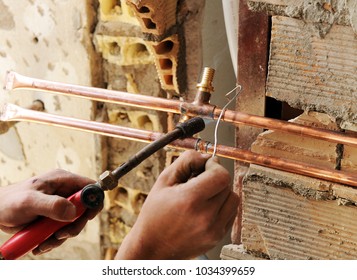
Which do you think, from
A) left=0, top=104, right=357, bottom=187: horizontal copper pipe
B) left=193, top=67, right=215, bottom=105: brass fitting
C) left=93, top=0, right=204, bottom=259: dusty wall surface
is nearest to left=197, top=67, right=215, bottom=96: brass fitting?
left=193, top=67, right=215, bottom=105: brass fitting

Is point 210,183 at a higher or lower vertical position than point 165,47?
lower

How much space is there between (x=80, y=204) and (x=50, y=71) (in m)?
1.08

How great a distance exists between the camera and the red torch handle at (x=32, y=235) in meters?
1.30

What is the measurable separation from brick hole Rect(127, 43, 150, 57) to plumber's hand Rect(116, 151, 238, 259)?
92 cm

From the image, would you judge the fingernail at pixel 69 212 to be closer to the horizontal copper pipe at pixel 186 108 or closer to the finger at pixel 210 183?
the finger at pixel 210 183

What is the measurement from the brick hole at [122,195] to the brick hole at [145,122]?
28 centimetres

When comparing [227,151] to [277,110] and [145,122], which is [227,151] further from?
[145,122]

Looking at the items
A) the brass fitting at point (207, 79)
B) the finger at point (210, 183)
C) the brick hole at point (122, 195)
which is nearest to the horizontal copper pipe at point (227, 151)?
the brass fitting at point (207, 79)

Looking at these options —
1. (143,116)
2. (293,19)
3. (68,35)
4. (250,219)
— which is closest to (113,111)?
(143,116)

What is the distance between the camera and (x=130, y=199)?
2.40 meters

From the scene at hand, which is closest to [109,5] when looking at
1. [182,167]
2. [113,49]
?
[113,49]

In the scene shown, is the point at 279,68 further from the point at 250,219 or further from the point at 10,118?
the point at 10,118

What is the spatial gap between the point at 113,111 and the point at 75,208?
1011 millimetres

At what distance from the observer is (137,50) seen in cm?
221
